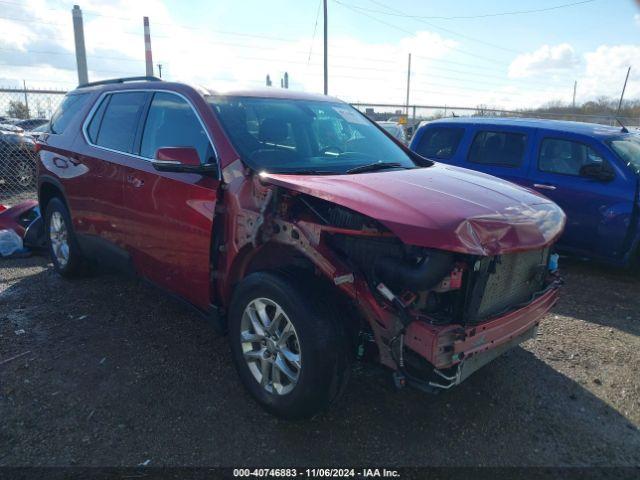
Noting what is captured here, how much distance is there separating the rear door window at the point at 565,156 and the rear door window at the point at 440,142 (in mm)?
1137

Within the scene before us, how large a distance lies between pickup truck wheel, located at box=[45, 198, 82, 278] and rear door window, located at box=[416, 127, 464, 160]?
455 cm

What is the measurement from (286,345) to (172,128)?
1884 mm

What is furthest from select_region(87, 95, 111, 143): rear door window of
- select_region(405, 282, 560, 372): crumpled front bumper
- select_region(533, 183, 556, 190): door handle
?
select_region(533, 183, 556, 190): door handle

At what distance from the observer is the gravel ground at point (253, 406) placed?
107 inches

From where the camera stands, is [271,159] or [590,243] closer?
[271,159]

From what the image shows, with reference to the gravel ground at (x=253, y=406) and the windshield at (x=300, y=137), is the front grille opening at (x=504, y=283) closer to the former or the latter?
the gravel ground at (x=253, y=406)

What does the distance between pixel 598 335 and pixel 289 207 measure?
3010 millimetres

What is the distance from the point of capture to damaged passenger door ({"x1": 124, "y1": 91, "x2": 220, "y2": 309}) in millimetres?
3326

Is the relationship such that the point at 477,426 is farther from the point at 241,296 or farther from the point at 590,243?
the point at 590,243

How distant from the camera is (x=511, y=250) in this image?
252 centimetres

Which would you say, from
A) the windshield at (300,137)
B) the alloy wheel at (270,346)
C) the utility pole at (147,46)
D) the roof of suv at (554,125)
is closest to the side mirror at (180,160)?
the windshield at (300,137)

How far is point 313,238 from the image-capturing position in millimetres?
2727

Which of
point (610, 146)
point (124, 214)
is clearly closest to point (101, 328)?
point (124, 214)

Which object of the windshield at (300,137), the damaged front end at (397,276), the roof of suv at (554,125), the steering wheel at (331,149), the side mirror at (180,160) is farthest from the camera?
the roof of suv at (554,125)
